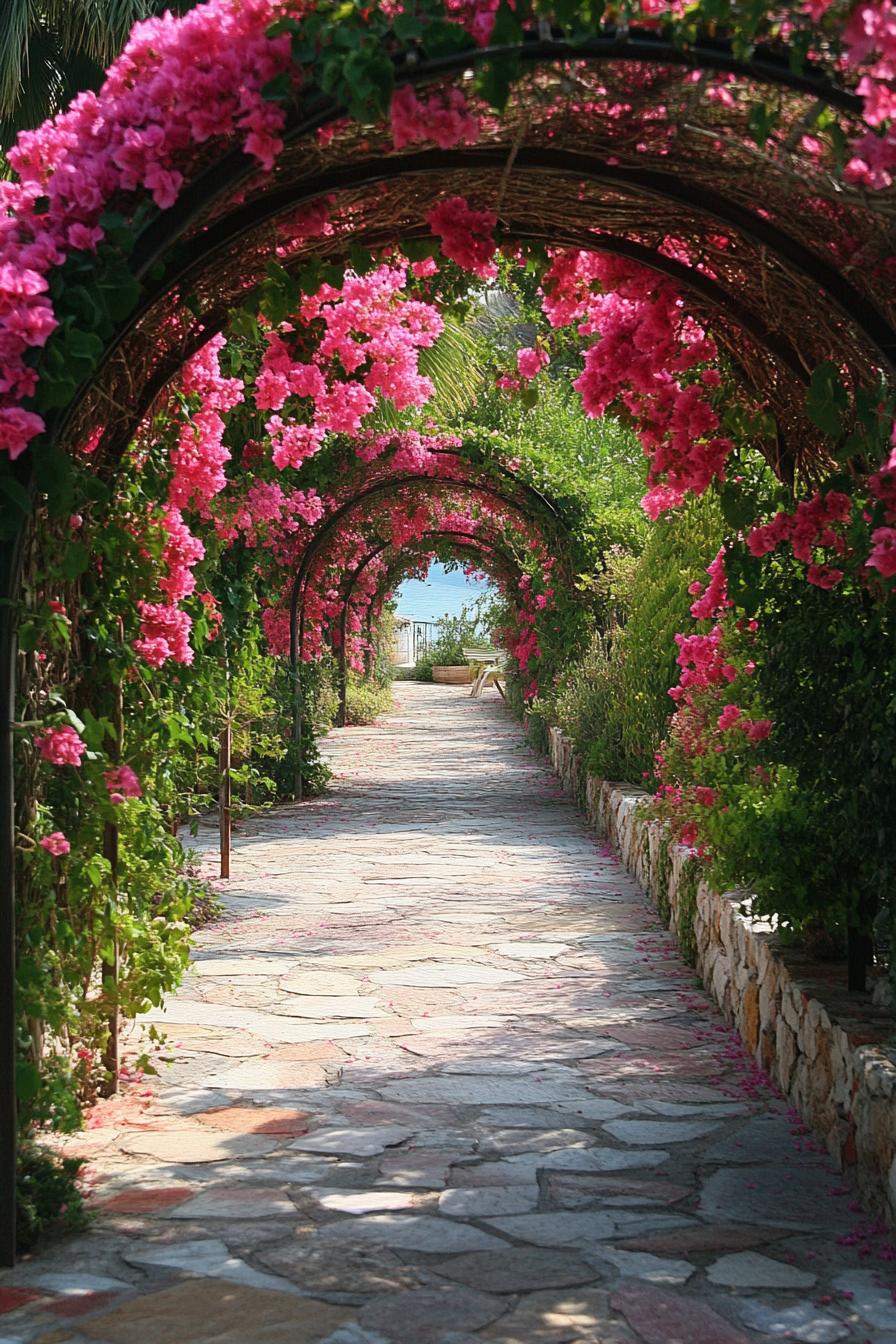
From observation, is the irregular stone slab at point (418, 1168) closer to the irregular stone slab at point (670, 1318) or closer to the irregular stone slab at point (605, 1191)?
the irregular stone slab at point (605, 1191)

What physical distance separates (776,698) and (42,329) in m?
2.27

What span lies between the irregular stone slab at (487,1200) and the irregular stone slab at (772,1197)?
44 centimetres

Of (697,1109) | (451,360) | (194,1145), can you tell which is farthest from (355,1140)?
(451,360)

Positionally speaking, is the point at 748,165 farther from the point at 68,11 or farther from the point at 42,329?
the point at 68,11

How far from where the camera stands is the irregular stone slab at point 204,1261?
319 cm

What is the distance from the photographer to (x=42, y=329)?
9.98 feet

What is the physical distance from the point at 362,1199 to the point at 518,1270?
0.58 m

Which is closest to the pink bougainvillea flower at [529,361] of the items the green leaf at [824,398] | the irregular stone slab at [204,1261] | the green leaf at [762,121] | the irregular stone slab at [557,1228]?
the green leaf at [824,398]

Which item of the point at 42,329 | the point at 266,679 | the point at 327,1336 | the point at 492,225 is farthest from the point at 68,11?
the point at 327,1336

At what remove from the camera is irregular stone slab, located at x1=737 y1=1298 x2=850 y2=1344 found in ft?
9.57

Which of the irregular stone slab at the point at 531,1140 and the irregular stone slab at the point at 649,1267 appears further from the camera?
the irregular stone slab at the point at 531,1140

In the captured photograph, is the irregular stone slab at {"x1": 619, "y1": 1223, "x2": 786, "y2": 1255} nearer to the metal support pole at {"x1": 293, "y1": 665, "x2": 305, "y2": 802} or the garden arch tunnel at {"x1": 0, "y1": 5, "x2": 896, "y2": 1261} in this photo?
the garden arch tunnel at {"x1": 0, "y1": 5, "x2": 896, "y2": 1261}

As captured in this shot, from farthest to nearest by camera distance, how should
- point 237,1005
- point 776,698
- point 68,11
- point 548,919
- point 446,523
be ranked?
point 446,523 → point 68,11 → point 548,919 → point 237,1005 → point 776,698

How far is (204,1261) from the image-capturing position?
3295 mm
